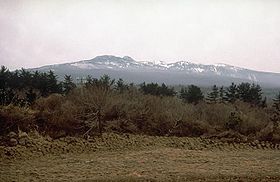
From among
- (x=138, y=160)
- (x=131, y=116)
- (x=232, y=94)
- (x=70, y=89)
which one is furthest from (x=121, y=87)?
(x=138, y=160)

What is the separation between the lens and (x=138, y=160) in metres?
28.5

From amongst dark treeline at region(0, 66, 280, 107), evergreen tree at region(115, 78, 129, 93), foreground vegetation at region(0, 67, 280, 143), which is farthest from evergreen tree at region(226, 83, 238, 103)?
evergreen tree at region(115, 78, 129, 93)

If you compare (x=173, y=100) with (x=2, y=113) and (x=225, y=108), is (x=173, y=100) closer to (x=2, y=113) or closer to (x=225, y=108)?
(x=225, y=108)

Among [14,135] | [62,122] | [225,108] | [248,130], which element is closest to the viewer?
[14,135]

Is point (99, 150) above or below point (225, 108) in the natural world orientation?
below

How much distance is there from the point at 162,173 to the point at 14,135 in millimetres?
16139

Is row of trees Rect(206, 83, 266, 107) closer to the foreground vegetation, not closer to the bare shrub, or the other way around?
the foreground vegetation

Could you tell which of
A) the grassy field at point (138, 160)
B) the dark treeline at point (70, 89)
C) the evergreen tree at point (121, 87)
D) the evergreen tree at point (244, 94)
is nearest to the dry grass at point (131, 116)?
the evergreen tree at point (121, 87)

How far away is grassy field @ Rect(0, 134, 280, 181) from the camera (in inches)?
886

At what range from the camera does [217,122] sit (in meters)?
45.0

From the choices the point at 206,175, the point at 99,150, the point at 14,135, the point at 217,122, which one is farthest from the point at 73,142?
the point at 217,122

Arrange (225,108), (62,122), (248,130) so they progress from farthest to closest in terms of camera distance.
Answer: (225,108) → (248,130) → (62,122)

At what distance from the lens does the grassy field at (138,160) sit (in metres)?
22.5

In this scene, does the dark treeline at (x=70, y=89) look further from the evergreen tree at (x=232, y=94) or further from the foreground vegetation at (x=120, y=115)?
the foreground vegetation at (x=120, y=115)
